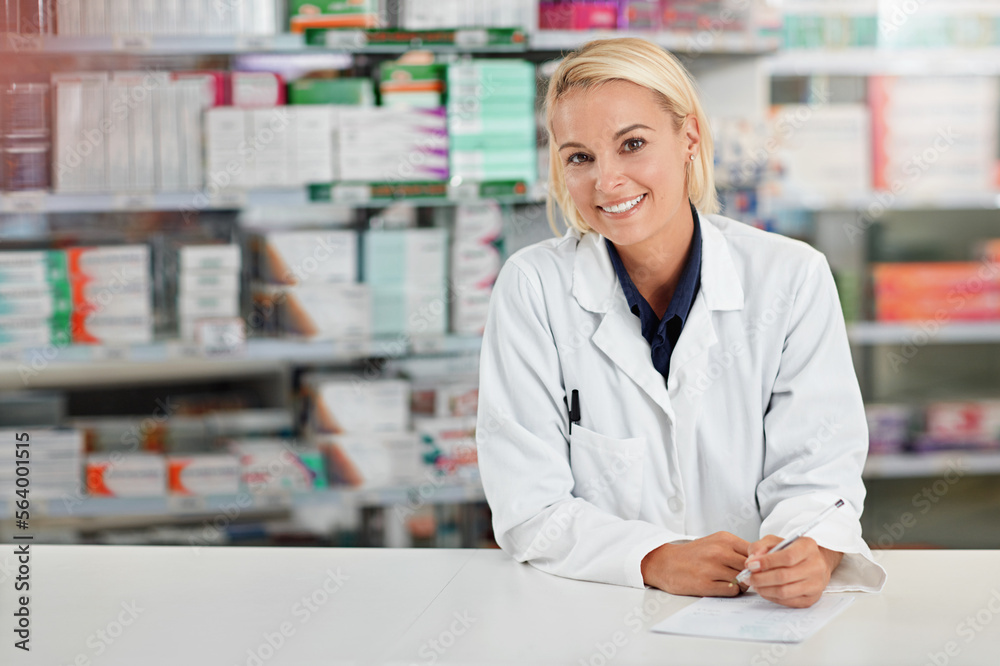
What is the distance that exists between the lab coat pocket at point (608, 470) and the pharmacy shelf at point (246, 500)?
4.70 ft

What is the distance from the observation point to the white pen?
107cm

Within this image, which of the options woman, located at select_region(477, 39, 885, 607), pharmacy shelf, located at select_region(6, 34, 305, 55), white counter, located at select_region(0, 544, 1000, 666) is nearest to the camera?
white counter, located at select_region(0, 544, 1000, 666)

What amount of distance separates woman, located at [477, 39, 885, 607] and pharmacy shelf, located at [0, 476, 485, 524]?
56.2 inches

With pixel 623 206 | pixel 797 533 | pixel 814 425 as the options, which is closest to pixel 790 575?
pixel 797 533

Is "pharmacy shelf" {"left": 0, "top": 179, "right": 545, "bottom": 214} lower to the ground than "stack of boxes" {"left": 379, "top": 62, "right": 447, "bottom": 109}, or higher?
lower

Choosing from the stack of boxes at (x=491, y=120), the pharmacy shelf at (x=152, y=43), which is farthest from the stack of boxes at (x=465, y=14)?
the pharmacy shelf at (x=152, y=43)

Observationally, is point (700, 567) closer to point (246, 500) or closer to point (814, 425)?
point (814, 425)

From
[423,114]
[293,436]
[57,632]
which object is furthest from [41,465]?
[57,632]

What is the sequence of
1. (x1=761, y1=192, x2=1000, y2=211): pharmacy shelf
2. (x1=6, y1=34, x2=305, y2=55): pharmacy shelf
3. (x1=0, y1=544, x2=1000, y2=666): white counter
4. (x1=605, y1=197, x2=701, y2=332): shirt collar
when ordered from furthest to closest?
(x1=761, y1=192, x2=1000, y2=211): pharmacy shelf < (x1=6, y1=34, x2=305, y2=55): pharmacy shelf < (x1=605, y1=197, x2=701, y2=332): shirt collar < (x1=0, y1=544, x2=1000, y2=666): white counter

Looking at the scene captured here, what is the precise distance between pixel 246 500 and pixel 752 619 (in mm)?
2016

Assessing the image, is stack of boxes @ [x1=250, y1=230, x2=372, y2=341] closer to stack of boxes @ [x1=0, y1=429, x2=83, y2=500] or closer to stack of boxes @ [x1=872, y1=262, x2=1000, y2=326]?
stack of boxes @ [x1=0, y1=429, x2=83, y2=500]

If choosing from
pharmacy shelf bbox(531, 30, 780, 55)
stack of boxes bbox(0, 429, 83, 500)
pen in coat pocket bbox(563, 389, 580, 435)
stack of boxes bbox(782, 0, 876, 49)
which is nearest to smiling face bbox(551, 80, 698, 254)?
pen in coat pocket bbox(563, 389, 580, 435)

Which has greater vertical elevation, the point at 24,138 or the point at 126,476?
the point at 24,138

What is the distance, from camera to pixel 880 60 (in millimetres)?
3162
